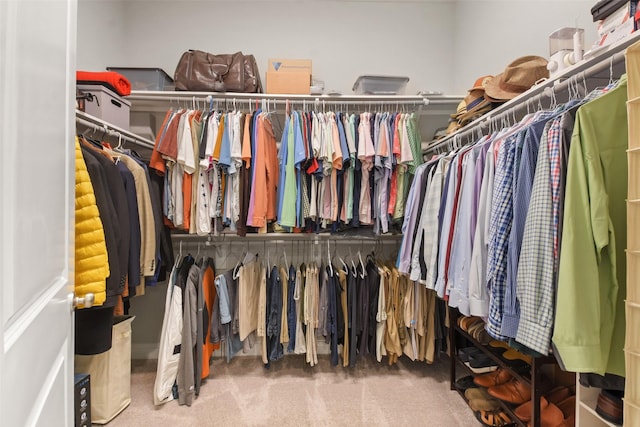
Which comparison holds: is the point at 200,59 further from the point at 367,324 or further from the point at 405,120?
the point at 367,324

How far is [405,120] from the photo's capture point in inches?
81.7

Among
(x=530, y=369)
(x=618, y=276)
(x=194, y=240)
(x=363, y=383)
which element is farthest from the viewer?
(x=194, y=240)

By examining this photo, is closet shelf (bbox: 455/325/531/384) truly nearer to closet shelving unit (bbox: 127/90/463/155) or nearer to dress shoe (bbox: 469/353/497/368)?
dress shoe (bbox: 469/353/497/368)

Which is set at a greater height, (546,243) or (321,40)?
(321,40)

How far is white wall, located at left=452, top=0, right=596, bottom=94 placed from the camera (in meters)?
1.58

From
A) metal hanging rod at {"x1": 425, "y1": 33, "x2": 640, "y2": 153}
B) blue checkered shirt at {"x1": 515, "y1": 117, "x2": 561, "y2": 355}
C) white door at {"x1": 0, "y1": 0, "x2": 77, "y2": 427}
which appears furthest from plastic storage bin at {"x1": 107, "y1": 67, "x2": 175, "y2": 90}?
blue checkered shirt at {"x1": 515, "y1": 117, "x2": 561, "y2": 355}

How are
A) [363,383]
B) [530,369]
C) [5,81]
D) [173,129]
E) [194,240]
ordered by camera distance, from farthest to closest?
[194,240]
[363,383]
[173,129]
[530,369]
[5,81]

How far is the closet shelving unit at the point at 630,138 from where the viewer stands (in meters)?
0.73

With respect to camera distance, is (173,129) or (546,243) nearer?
(546,243)

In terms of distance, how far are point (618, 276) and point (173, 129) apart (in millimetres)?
2192

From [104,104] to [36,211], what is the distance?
1598 millimetres

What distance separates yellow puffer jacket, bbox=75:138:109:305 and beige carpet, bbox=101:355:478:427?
1098 millimetres

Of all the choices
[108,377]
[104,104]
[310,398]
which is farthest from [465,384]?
[104,104]

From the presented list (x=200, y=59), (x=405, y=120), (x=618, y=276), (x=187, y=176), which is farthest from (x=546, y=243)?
(x=200, y=59)
